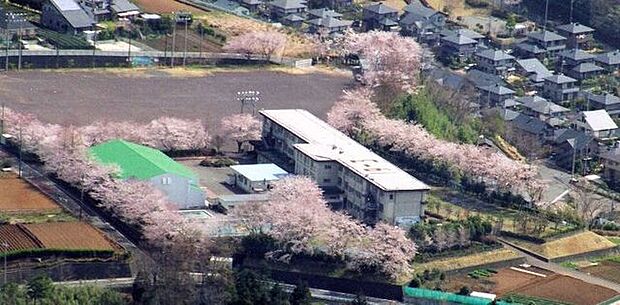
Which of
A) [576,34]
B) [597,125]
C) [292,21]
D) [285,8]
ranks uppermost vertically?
[597,125]

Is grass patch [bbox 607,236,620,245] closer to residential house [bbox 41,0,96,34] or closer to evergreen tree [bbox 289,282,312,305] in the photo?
evergreen tree [bbox 289,282,312,305]

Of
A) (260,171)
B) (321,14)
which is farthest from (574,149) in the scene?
(321,14)

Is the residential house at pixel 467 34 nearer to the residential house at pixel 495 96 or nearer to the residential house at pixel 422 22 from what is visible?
the residential house at pixel 422 22

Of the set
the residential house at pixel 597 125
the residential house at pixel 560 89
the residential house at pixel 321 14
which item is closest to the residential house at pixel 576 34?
the residential house at pixel 560 89

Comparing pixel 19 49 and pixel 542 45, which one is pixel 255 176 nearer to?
pixel 19 49

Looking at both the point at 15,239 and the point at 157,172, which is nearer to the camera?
the point at 15,239
